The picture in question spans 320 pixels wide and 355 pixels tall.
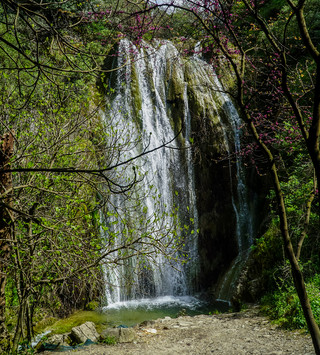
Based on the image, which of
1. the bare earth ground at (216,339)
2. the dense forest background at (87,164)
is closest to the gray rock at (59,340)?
the dense forest background at (87,164)

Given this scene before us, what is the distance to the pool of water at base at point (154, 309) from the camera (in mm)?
8492

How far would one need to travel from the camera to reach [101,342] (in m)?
6.00

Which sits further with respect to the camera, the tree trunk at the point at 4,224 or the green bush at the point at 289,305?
the green bush at the point at 289,305

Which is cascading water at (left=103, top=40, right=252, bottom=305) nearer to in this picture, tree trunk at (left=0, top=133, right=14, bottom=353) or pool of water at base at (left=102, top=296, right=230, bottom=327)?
pool of water at base at (left=102, top=296, right=230, bottom=327)

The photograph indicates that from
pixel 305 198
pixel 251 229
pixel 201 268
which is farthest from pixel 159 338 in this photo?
pixel 251 229

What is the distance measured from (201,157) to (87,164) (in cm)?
696

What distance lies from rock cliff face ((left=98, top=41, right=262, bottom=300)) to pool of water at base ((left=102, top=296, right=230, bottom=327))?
6.25 ft

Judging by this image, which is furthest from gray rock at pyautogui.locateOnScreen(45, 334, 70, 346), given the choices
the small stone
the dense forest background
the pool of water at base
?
the pool of water at base

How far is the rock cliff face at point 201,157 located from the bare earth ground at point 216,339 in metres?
5.20

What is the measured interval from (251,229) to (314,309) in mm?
6818

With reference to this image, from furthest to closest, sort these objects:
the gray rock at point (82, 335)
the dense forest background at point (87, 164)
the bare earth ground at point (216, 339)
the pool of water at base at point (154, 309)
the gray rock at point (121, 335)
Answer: the pool of water at base at point (154, 309)
the gray rock at point (82, 335)
the gray rock at point (121, 335)
the bare earth ground at point (216, 339)
the dense forest background at point (87, 164)

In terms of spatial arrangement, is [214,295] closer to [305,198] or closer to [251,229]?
[251,229]

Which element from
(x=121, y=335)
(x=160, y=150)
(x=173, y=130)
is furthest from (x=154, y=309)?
(x=173, y=130)

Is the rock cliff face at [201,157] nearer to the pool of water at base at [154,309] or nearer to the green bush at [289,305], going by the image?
the pool of water at base at [154,309]
